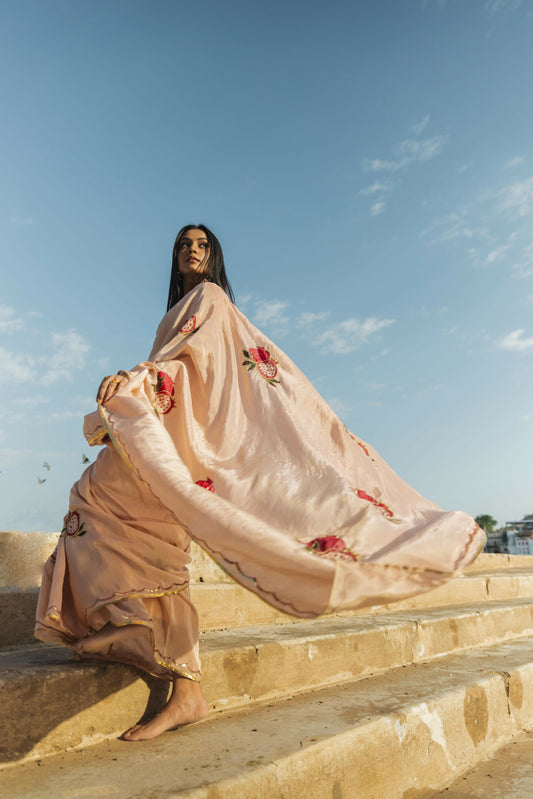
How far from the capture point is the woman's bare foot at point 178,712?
1.72 m

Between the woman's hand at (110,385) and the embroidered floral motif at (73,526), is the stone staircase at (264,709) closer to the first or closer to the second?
the embroidered floral motif at (73,526)

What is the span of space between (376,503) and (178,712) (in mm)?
934

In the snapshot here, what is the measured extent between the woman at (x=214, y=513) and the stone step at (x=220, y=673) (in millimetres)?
103

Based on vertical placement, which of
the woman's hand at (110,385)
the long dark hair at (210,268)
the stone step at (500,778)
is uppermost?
the long dark hair at (210,268)

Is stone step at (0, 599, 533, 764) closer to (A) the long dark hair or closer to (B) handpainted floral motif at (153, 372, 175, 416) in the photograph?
(B) handpainted floral motif at (153, 372, 175, 416)

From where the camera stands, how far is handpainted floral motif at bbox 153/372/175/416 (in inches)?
81.4

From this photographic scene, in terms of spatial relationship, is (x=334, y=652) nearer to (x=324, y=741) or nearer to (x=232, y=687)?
(x=232, y=687)

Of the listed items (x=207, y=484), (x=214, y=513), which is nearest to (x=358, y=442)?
(x=207, y=484)

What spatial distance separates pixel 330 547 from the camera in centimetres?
142

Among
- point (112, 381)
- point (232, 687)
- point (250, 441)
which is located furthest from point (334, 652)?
point (112, 381)

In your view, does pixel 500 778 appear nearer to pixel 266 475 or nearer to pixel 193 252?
pixel 266 475

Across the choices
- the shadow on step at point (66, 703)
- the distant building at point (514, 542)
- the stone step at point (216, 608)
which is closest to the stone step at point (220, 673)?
the shadow on step at point (66, 703)

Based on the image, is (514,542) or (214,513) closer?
(214,513)

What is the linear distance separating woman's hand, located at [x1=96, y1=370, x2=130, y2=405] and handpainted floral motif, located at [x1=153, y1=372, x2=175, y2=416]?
0.45ft
